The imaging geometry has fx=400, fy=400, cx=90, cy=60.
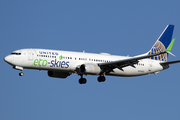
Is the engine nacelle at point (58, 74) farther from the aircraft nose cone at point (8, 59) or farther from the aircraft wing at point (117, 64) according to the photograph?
the aircraft nose cone at point (8, 59)

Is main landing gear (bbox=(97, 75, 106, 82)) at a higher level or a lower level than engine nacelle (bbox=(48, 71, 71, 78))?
lower

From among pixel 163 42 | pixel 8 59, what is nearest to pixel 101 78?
pixel 8 59

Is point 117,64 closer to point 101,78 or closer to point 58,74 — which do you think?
point 101,78

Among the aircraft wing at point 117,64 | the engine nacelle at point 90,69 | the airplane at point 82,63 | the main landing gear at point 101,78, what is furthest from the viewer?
the main landing gear at point 101,78

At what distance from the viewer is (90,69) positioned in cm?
5988

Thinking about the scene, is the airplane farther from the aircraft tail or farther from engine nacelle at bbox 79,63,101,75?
the aircraft tail

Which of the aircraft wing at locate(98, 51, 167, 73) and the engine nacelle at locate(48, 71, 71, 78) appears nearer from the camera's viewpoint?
the aircraft wing at locate(98, 51, 167, 73)

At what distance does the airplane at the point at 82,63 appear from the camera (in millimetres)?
57688

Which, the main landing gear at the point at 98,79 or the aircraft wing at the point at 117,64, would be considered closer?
the aircraft wing at the point at 117,64

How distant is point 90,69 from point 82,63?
1.94 meters

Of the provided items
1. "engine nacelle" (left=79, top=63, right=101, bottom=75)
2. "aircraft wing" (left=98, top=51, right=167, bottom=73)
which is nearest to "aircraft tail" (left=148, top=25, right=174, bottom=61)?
"aircraft wing" (left=98, top=51, right=167, bottom=73)

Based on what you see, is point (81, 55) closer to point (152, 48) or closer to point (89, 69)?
point (89, 69)

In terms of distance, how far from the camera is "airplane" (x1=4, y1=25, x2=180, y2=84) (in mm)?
57688

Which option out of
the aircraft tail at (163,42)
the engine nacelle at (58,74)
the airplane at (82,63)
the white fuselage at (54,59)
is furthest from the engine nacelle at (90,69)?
the aircraft tail at (163,42)
